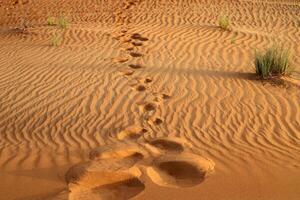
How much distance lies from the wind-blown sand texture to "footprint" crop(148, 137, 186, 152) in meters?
0.02

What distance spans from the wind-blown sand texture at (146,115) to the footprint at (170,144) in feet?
0.07

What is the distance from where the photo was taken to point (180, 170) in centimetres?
369

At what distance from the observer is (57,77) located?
650 centimetres

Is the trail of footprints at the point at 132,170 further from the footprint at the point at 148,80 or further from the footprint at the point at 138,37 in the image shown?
the footprint at the point at 138,37

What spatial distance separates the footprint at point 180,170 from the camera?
11.4 ft

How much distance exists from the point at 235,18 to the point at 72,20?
14.7 ft

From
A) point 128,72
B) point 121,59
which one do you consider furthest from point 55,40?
point 128,72

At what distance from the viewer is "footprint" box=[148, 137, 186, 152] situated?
419 centimetres

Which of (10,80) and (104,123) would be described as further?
(10,80)

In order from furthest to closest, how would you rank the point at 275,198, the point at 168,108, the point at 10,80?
the point at 10,80, the point at 168,108, the point at 275,198

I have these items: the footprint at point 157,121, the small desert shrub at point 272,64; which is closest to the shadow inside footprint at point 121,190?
the footprint at point 157,121

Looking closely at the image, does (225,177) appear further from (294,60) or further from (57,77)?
(294,60)

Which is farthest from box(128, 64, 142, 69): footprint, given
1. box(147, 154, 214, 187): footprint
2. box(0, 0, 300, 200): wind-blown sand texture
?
box(147, 154, 214, 187): footprint

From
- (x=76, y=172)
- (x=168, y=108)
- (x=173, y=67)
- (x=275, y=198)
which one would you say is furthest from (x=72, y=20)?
(x=275, y=198)
